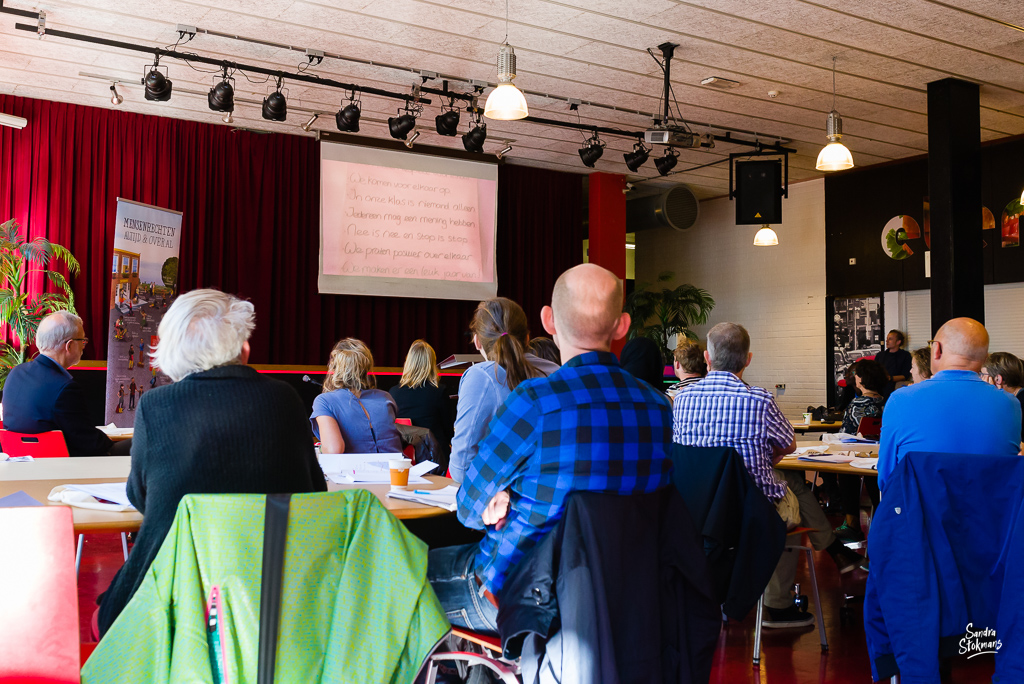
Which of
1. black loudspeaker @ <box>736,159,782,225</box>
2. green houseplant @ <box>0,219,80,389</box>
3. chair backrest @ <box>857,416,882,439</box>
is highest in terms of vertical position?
black loudspeaker @ <box>736,159,782,225</box>

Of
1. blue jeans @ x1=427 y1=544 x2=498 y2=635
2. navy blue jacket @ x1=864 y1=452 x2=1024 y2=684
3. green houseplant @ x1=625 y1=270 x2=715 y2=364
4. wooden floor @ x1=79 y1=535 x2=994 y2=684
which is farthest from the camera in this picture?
green houseplant @ x1=625 y1=270 x2=715 y2=364

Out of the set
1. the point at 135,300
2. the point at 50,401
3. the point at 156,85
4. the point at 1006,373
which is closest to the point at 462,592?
the point at 50,401

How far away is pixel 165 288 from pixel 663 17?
485 centimetres

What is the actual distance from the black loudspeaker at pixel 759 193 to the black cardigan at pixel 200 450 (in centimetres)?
741

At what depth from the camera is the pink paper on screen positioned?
8.93 meters

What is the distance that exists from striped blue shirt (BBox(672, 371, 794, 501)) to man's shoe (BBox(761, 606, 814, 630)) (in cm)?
83

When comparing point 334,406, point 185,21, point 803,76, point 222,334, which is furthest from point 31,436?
point 803,76

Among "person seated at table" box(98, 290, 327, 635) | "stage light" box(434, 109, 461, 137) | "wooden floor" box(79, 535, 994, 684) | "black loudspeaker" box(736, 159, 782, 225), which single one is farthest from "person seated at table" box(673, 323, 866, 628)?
"black loudspeaker" box(736, 159, 782, 225)

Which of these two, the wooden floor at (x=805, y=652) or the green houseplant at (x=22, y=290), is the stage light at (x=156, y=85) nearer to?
the green houseplant at (x=22, y=290)

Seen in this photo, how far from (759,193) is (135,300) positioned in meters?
5.93

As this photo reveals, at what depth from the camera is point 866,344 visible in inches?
400

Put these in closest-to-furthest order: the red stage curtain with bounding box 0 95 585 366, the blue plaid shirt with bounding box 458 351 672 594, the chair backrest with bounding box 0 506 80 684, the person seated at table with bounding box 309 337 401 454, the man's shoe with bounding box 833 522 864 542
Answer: the chair backrest with bounding box 0 506 80 684
the blue plaid shirt with bounding box 458 351 672 594
the person seated at table with bounding box 309 337 401 454
the man's shoe with bounding box 833 522 864 542
the red stage curtain with bounding box 0 95 585 366

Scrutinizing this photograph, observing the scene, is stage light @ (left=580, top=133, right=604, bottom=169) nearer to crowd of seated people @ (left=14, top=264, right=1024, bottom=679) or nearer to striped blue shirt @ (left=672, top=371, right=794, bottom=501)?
striped blue shirt @ (left=672, top=371, right=794, bottom=501)

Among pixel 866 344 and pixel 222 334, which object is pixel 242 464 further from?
pixel 866 344
